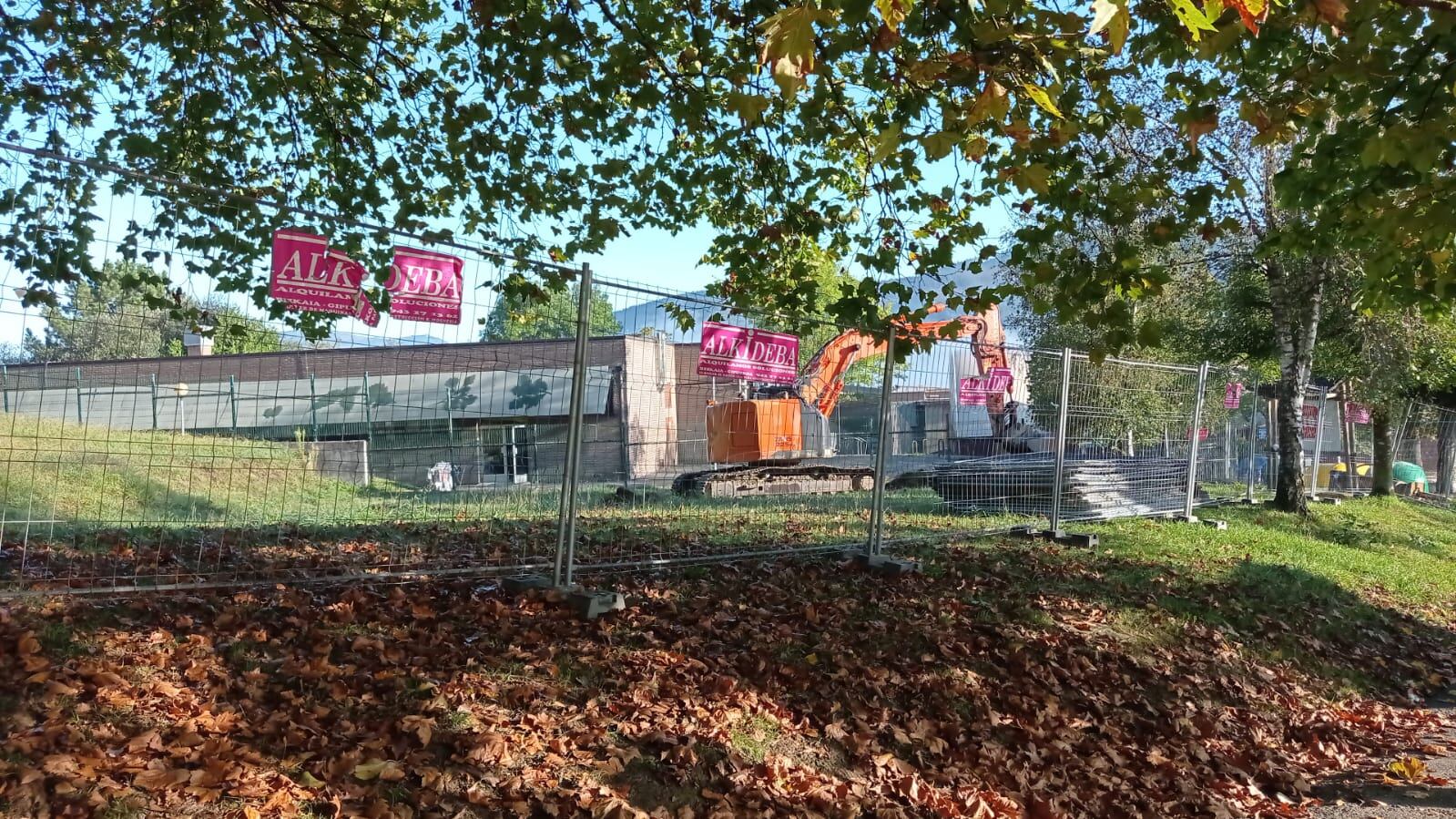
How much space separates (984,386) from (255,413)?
6943mm

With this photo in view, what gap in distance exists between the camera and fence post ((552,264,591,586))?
5605 millimetres

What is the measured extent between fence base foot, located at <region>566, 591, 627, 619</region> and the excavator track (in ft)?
9.38

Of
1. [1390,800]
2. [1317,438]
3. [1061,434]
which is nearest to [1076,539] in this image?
[1061,434]

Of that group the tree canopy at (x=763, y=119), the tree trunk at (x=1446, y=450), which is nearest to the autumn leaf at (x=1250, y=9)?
the tree canopy at (x=763, y=119)

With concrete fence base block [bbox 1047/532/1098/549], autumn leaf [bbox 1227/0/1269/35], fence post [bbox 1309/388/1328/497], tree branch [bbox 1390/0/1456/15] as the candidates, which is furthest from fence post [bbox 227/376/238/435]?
fence post [bbox 1309/388/1328/497]

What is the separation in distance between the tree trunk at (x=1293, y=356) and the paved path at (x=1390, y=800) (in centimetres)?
1065

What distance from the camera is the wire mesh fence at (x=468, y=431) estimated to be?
5.45m

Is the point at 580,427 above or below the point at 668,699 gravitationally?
above

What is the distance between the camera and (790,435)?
10.9 metres

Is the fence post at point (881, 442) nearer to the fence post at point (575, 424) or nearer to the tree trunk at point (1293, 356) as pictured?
the fence post at point (575, 424)

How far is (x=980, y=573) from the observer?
25.8ft

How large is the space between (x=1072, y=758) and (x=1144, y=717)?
102cm

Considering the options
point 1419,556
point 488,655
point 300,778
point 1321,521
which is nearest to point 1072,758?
point 488,655

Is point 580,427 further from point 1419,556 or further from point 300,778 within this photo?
point 1419,556
